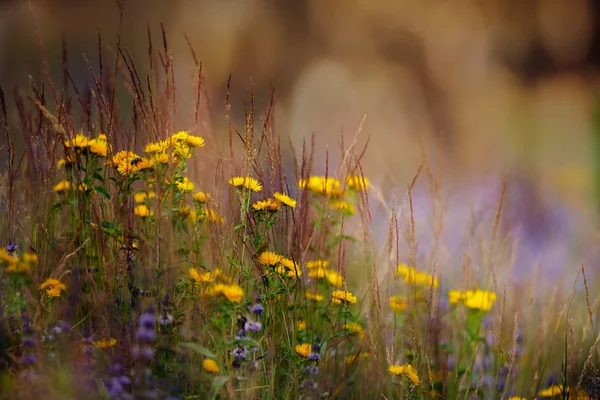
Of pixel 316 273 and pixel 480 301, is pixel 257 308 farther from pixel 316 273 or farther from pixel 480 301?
pixel 480 301

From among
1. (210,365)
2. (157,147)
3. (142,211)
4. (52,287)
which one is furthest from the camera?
(142,211)

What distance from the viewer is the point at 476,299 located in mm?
2025

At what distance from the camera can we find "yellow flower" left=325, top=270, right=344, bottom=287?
1725 mm

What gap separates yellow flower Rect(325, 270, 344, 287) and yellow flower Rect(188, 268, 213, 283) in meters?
0.37

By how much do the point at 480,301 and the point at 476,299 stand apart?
0.02 m

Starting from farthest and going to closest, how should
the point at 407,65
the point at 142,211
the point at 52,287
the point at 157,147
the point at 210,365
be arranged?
the point at 407,65
the point at 142,211
the point at 157,147
the point at 52,287
the point at 210,365

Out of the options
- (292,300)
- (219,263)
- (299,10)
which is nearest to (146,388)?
(219,263)

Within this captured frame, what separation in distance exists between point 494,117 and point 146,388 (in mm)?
4833

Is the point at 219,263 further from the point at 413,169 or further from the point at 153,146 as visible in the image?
the point at 413,169

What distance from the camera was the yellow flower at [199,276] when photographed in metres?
1.47

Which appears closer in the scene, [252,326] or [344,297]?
[252,326]

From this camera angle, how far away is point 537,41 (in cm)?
572

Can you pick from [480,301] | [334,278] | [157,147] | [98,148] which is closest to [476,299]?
[480,301]

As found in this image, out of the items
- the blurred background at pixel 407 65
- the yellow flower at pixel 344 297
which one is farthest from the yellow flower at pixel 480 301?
the blurred background at pixel 407 65
